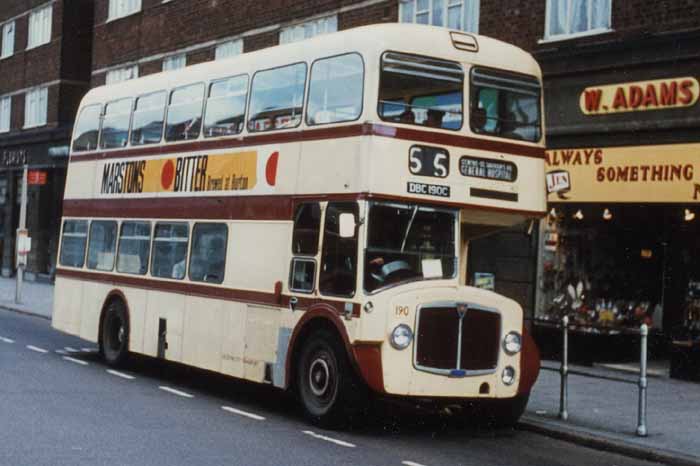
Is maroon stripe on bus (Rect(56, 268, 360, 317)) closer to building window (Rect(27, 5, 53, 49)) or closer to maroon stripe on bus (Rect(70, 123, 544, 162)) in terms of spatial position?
maroon stripe on bus (Rect(70, 123, 544, 162))

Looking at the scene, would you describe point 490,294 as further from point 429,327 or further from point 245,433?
point 245,433

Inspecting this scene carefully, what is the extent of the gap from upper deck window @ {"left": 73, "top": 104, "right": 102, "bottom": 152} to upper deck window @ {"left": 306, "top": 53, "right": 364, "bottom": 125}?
6151 mm

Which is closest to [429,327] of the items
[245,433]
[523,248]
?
[245,433]

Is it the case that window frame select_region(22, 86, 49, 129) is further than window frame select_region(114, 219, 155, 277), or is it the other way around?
window frame select_region(22, 86, 49, 129)

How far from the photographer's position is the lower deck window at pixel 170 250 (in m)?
14.4

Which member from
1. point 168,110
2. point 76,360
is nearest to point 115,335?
point 76,360

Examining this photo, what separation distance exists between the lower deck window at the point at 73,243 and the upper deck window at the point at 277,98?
5.28 meters

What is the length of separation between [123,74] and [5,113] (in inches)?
437

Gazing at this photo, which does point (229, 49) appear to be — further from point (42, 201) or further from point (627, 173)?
point (42, 201)

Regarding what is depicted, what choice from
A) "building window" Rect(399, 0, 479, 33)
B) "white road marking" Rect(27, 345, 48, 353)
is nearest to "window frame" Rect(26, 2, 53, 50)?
"building window" Rect(399, 0, 479, 33)

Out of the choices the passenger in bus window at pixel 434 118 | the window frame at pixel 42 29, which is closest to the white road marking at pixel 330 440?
the passenger in bus window at pixel 434 118

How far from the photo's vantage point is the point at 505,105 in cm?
1191

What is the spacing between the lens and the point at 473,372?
1104 cm

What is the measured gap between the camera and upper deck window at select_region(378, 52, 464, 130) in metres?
11.1
